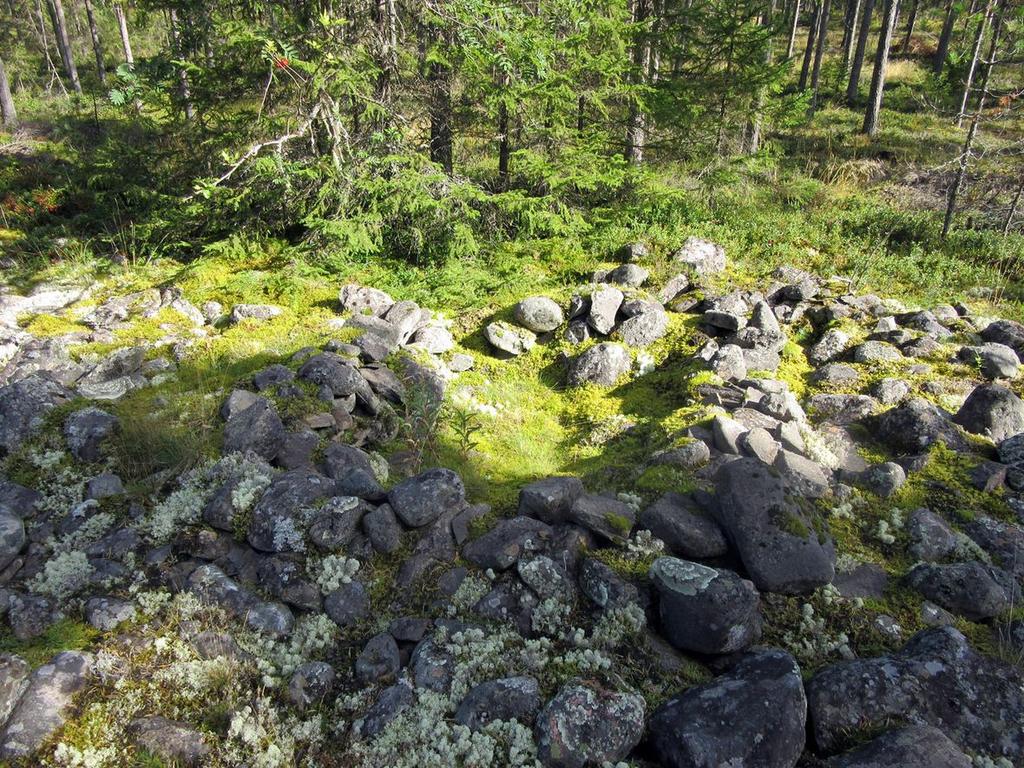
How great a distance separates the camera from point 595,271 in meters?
10.1

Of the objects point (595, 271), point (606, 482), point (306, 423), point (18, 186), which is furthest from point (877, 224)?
point (18, 186)

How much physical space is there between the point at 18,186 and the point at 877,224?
798 inches

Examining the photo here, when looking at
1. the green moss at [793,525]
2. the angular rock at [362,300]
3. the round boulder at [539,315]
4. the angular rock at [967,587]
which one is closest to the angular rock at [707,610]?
the green moss at [793,525]

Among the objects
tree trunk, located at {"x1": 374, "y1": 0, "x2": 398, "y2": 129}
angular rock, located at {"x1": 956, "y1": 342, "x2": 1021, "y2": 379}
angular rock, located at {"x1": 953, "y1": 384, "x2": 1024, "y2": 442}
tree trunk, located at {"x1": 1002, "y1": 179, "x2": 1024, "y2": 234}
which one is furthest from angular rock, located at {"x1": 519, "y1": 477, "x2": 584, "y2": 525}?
tree trunk, located at {"x1": 1002, "y1": 179, "x2": 1024, "y2": 234}

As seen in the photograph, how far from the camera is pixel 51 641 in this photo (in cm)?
370

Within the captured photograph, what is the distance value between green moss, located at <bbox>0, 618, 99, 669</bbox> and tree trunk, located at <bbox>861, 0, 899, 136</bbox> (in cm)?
2630

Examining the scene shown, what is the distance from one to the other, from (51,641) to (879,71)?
27.0 meters

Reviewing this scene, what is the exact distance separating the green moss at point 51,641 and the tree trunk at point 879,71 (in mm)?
26303

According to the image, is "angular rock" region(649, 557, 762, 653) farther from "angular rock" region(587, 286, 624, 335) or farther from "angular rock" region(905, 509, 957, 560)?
"angular rock" region(587, 286, 624, 335)

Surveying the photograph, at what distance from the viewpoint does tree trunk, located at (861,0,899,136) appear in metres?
20.7

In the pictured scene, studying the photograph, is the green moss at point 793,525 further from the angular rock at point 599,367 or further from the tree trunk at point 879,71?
the tree trunk at point 879,71

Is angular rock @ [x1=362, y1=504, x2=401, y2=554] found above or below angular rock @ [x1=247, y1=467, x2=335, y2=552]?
below

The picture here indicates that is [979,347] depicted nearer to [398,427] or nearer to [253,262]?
[398,427]

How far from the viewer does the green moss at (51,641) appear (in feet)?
11.7
